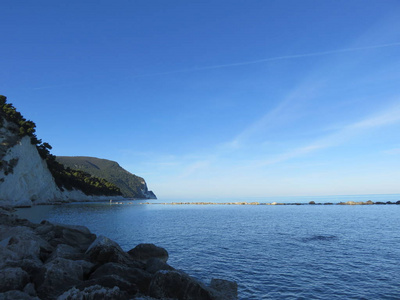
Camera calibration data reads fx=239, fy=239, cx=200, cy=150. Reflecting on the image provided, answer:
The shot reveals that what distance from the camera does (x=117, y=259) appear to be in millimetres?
13516

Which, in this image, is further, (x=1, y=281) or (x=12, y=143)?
(x=12, y=143)

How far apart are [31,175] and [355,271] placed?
96.8 metres

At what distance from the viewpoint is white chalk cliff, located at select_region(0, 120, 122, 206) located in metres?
71.2

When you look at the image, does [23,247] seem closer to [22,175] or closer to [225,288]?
[225,288]

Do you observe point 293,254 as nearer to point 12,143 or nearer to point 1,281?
point 1,281

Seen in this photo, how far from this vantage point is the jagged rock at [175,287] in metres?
9.55

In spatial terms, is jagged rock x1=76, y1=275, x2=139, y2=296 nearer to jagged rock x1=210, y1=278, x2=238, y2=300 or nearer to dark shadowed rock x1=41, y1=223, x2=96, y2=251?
jagged rock x1=210, y1=278, x2=238, y2=300

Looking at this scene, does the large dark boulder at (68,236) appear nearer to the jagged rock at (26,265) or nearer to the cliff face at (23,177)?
the jagged rock at (26,265)

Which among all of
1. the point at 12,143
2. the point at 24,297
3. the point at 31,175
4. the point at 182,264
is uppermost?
the point at 12,143

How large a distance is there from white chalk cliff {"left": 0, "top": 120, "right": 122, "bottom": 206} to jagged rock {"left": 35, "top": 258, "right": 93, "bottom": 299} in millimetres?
75715

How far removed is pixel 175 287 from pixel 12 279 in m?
6.67

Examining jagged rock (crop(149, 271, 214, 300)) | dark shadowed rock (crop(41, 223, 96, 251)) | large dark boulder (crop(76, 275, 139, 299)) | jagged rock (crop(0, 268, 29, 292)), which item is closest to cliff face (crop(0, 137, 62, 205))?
dark shadowed rock (crop(41, 223, 96, 251))

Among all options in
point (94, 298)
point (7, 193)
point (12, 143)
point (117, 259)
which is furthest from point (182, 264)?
point (12, 143)

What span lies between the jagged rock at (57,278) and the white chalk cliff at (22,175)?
75.7 metres
